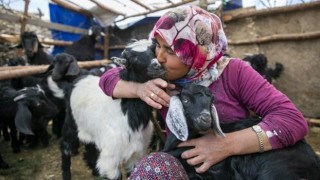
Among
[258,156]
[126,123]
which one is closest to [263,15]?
[126,123]

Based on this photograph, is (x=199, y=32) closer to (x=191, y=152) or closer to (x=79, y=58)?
(x=191, y=152)

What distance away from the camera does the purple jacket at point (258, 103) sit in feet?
5.44

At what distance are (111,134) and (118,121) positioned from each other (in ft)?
0.35

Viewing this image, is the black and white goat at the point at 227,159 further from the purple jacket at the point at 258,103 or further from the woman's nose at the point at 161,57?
the woman's nose at the point at 161,57

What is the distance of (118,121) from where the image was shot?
→ 255 centimetres

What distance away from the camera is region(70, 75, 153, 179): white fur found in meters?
2.53

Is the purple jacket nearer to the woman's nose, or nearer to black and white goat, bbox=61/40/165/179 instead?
the woman's nose

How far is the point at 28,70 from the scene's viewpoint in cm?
404

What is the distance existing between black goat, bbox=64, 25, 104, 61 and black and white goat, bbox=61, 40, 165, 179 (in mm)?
4395

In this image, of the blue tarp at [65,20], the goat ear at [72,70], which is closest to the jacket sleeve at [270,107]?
the goat ear at [72,70]

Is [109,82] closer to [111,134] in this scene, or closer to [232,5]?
[111,134]

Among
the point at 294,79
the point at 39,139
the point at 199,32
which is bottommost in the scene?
the point at 39,139

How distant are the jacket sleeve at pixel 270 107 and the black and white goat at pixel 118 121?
0.54 m

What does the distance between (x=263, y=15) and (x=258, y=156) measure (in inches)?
183
